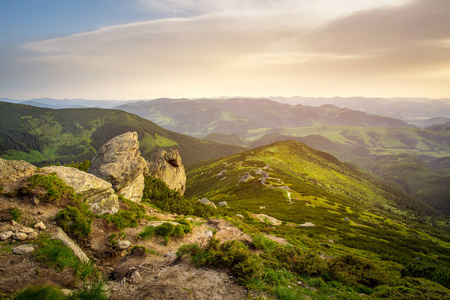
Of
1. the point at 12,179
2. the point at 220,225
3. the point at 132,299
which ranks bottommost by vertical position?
the point at 220,225

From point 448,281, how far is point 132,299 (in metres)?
26.6

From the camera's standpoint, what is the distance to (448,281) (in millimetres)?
17234

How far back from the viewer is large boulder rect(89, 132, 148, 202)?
89.8ft

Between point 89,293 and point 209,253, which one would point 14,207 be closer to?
point 89,293

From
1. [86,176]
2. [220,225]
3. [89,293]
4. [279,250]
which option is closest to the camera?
[89,293]

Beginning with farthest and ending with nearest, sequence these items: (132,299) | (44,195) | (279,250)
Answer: (279,250) → (44,195) → (132,299)

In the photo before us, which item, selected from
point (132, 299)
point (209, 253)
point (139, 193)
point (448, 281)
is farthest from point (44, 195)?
point (448, 281)

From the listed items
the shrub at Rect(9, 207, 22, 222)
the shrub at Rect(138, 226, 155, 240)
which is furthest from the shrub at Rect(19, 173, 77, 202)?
the shrub at Rect(138, 226, 155, 240)

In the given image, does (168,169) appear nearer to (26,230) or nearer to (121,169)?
(121,169)

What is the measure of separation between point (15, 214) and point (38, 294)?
8091mm

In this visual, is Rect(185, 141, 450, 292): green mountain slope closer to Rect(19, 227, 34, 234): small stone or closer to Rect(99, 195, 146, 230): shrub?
Rect(99, 195, 146, 230): shrub

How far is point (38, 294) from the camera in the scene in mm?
6594

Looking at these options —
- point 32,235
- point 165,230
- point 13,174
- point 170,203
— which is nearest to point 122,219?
point 165,230

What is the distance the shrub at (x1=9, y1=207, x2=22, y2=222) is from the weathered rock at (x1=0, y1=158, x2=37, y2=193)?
2.16 metres
